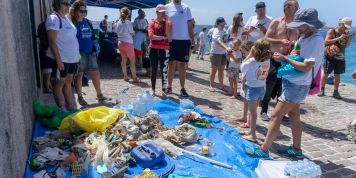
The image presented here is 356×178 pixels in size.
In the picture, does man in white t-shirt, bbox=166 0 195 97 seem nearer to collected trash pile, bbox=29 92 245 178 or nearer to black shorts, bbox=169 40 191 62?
black shorts, bbox=169 40 191 62

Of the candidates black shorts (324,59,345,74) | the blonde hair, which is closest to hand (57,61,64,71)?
the blonde hair

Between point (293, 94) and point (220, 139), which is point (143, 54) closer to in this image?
point (220, 139)

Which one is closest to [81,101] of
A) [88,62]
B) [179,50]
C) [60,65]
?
[88,62]

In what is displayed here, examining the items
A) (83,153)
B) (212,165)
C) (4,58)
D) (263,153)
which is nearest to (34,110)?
(83,153)

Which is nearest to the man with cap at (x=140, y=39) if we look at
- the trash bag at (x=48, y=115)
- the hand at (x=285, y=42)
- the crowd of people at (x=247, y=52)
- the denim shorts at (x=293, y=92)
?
the crowd of people at (x=247, y=52)

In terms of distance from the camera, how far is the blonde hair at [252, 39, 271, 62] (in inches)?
181

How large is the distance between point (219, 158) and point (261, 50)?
1.61 meters

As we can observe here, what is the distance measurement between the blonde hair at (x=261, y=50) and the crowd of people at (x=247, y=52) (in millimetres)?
14

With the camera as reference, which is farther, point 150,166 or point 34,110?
point 34,110

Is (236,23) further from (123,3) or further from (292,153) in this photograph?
(123,3)

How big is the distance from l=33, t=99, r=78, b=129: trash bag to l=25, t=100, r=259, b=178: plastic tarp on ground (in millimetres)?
117

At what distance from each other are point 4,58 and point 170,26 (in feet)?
14.0

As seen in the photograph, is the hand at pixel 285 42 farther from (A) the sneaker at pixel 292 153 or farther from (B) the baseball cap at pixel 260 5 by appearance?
(A) the sneaker at pixel 292 153

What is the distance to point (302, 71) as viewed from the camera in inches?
157
